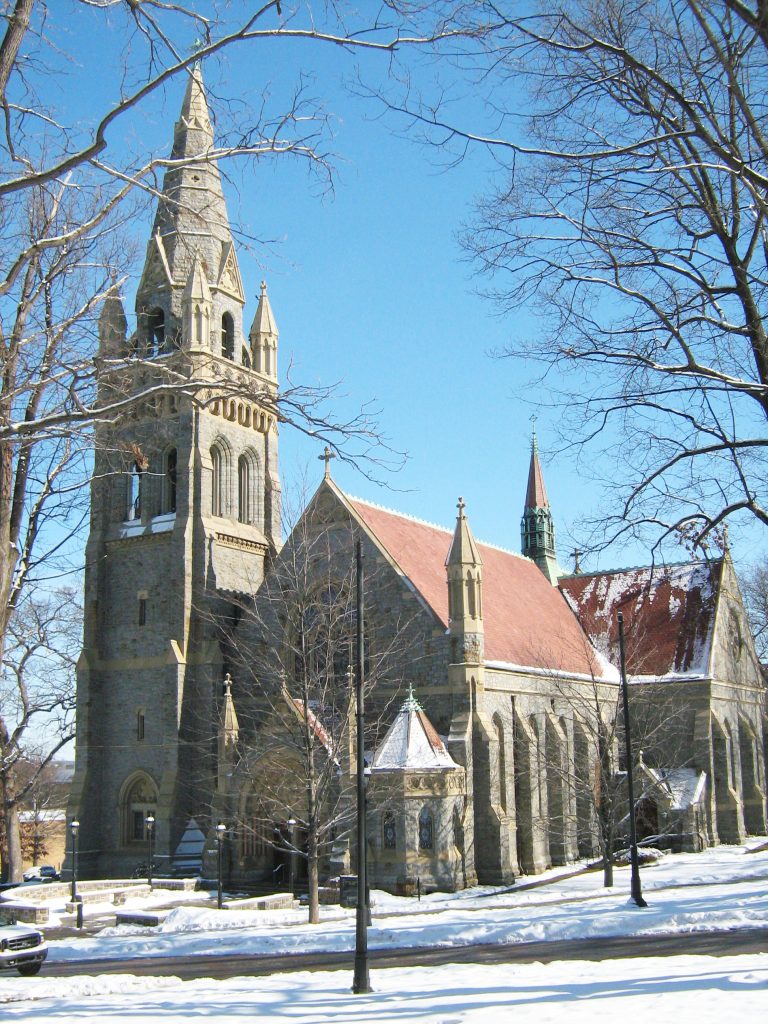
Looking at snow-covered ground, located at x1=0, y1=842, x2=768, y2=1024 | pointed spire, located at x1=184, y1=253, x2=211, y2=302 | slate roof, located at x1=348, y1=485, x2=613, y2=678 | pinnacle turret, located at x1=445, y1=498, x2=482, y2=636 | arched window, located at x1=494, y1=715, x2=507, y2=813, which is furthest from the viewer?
pointed spire, located at x1=184, y1=253, x2=211, y2=302

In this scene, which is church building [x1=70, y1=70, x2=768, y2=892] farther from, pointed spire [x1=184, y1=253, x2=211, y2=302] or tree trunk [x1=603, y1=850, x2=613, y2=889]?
tree trunk [x1=603, y1=850, x2=613, y2=889]

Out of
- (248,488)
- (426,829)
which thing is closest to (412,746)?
(426,829)

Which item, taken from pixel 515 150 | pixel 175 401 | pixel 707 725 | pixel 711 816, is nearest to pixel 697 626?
pixel 707 725

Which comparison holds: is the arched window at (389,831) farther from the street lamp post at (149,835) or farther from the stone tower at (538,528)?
the stone tower at (538,528)

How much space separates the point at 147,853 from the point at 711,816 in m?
19.1

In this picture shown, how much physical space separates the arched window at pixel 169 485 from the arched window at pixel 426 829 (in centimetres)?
1487

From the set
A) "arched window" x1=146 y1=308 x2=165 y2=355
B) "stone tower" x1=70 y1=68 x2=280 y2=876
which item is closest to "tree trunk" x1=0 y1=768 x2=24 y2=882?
"stone tower" x1=70 y1=68 x2=280 y2=876

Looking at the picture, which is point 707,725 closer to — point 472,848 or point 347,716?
point 472,848

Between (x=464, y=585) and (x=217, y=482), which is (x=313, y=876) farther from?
(x=217, y=482)

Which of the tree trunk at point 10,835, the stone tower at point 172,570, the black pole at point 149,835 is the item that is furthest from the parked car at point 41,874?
the black pole at point 149,835

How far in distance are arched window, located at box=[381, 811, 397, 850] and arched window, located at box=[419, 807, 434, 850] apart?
69 centimetres

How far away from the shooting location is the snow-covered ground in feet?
35.5

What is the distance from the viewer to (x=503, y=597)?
38375 millimetres

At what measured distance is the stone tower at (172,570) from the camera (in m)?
34.3
